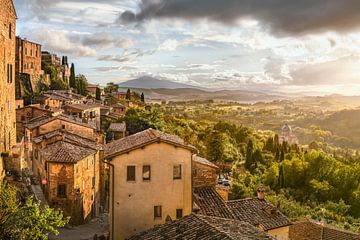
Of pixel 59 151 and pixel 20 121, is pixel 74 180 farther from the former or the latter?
pixel 20 121

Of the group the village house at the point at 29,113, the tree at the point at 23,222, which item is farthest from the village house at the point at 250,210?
the village house at the point at 29,113

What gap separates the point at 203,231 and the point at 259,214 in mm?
11247

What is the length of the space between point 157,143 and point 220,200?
18.1ft

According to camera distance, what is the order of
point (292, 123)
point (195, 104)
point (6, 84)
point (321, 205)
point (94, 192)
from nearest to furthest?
point (6, 84), point (94, 192), point (321, 205), point (292, 123), point (195, 104)

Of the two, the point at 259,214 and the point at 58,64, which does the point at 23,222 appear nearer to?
the point at 259,214

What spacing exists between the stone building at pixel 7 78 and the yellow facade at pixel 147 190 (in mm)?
7788

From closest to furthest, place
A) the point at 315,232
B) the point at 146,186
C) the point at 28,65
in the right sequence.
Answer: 1. the point at 146,186
2. the point at 315,232
3. the point at 28,65

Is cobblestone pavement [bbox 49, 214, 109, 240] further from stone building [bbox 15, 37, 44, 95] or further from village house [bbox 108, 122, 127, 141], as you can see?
stone building [bbox 15, 37, 44, 95]

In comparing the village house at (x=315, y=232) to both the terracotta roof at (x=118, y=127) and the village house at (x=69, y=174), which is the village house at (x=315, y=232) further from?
the terracotta roof at (x=118, y=127)

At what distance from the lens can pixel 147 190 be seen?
63.7ft

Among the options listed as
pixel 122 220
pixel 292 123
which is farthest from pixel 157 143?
pixel 292 123

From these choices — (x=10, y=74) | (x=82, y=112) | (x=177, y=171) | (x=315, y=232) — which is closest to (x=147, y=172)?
(x=177, y=171)

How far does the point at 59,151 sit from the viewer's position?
2998 cm

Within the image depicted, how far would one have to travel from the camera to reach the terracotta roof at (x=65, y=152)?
29.1 meters
